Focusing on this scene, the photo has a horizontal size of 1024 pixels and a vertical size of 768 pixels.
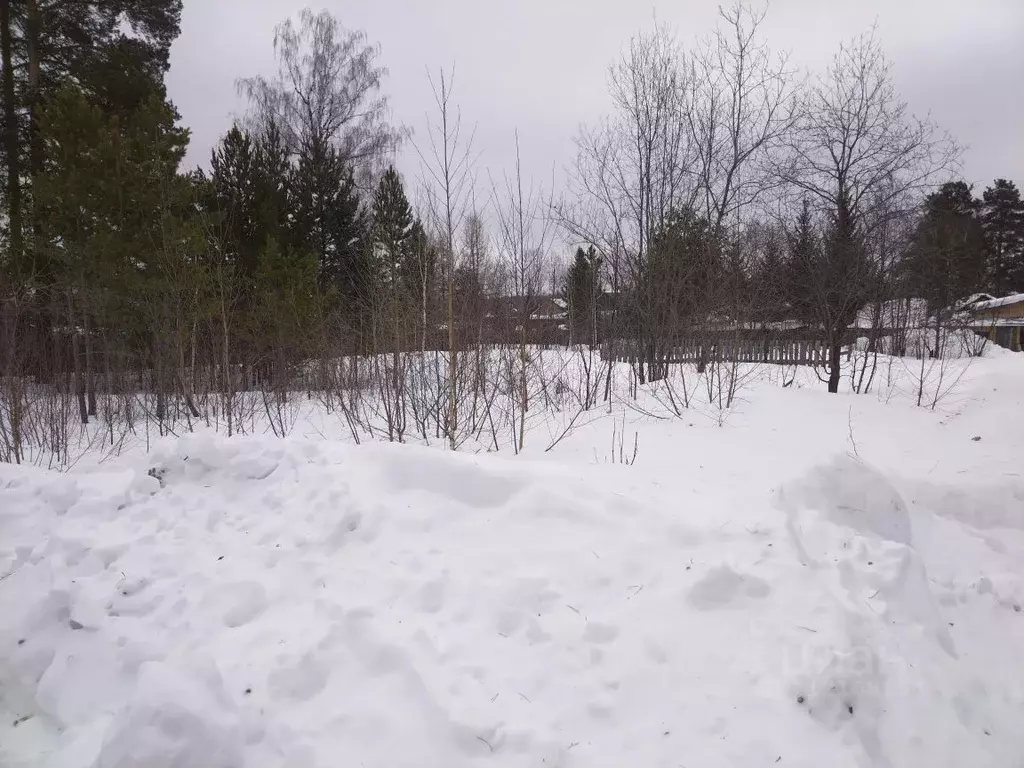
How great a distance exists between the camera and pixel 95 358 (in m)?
11.9

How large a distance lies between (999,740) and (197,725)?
324 cm

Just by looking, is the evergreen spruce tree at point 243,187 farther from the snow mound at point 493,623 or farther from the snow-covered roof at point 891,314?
the snow-covered roof at point 891,314

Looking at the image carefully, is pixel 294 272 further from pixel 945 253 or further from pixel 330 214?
pixel 945 253

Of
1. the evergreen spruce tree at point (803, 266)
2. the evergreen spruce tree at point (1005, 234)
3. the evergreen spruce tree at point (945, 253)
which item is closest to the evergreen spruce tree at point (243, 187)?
the evergreen spruce tree at point (803, 266)

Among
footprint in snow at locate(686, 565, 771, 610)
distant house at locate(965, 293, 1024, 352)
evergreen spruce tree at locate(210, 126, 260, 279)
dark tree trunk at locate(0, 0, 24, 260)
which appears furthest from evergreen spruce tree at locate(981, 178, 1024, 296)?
dark tree trunk at locate(0, 0, 24, 260)

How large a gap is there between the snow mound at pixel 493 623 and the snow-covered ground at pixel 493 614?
1 cm

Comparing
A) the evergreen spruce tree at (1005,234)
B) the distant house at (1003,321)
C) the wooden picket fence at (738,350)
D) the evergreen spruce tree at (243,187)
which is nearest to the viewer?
the wooden picket fence at (738,350)

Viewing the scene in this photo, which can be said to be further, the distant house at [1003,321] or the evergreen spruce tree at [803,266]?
the distant house at [1003,321]

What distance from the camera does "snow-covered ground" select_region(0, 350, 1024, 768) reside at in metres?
2.16

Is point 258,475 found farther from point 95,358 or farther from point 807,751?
point 95,358

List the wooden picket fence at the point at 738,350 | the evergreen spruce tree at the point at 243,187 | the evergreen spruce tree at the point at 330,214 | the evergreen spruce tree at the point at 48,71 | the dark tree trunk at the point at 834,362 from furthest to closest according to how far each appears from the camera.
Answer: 1. the evergreen spruce tree at the point at 330,214
2. the evergreen spruce tree at the point at 243,187
3. the evergreen spruce tree at the point at 48,71
4. the dark tree trunk at the point at 834,362
5. the wooden picket fence at the point at 738,350

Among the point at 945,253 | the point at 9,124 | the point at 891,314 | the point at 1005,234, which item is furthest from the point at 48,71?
the point at 1005,234

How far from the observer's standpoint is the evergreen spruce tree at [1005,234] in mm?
36844

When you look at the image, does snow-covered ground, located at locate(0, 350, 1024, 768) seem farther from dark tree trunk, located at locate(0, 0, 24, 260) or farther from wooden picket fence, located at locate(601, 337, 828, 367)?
dark tree trunk, located at locate(0, 0, 24, 260)
